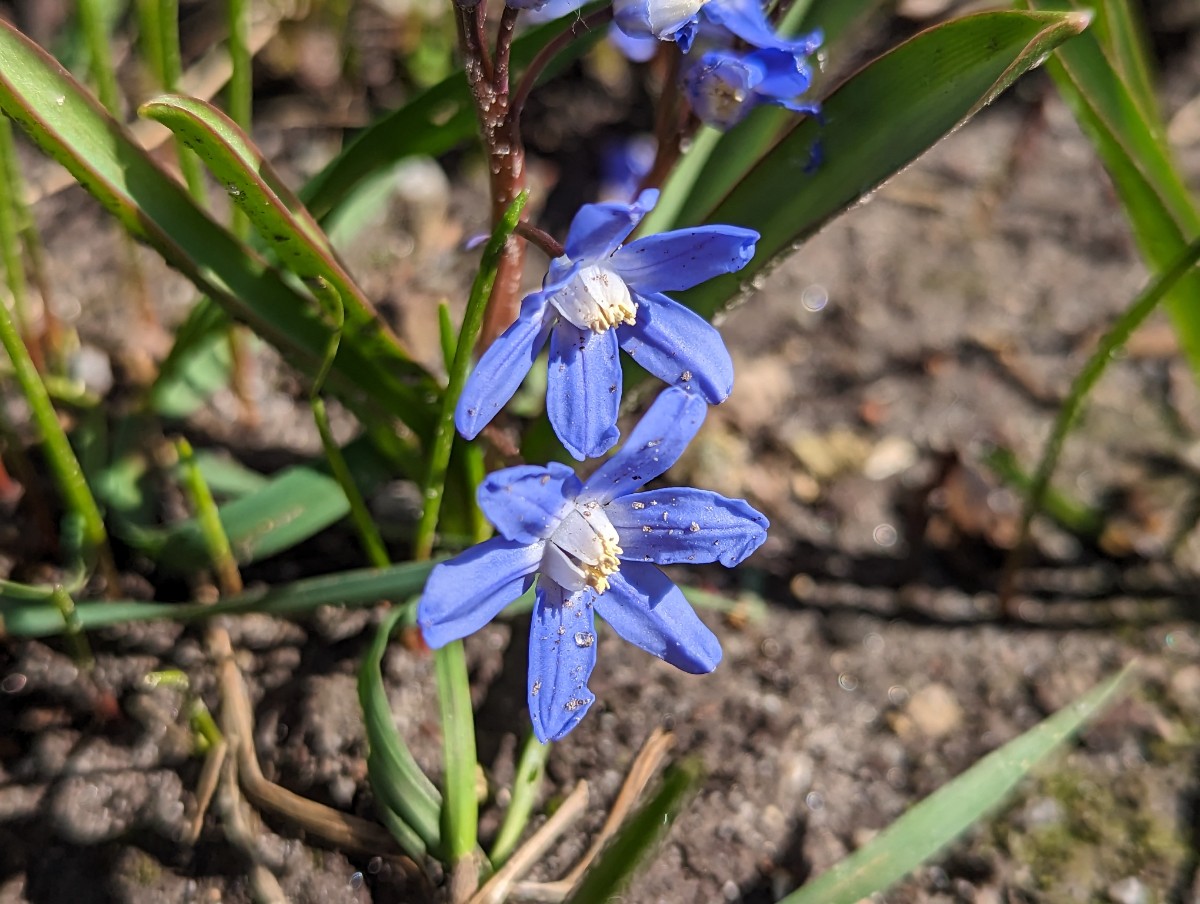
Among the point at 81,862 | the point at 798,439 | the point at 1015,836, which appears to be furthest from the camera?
the point at 798,439

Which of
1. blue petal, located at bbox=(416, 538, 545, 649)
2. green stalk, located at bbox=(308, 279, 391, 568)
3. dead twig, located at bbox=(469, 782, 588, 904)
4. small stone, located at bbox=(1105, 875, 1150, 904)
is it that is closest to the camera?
blue petal, located at bbox=(416, 538, 545, 649)

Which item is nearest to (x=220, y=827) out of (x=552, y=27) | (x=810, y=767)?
(x=810, y=767)

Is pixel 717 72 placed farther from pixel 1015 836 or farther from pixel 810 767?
pixel 1015 836

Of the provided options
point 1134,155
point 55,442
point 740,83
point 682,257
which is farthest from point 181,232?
point 1134,155

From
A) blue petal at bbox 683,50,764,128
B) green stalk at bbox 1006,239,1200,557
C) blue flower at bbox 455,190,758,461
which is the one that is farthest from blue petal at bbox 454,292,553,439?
green stalk at bbox 1006,239,1200,557

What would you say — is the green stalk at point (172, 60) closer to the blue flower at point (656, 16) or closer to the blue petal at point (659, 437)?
the blue flower at point (656, 16)

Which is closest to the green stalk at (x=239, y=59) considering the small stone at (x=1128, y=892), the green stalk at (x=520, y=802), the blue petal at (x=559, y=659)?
the blue petal at (x=559, y=659)

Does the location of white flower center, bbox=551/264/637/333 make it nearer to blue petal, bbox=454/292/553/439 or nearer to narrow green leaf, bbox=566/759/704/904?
blue petal, bbox=454/292/553/439
